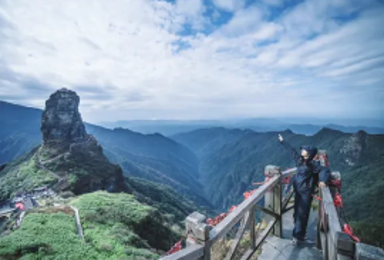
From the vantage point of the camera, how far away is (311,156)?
488 centimetres

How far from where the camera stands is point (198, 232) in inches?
108

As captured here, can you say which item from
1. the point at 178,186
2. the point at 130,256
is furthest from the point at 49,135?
the point at 178,186

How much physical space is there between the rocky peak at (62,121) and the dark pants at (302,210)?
70821 mm

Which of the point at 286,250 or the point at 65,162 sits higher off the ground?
the point at 286,250

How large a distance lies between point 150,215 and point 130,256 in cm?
1063

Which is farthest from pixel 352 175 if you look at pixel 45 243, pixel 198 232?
pixel 198 232

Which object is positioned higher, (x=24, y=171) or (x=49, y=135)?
(x=49, y=135)

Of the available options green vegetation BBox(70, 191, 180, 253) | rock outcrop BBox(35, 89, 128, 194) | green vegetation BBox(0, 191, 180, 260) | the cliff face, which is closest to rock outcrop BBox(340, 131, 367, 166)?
the cliff face

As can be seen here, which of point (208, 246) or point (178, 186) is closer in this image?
point (208, 246)

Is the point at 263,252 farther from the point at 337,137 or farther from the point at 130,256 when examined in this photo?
the point at 337,137

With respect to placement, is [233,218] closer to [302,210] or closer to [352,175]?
[302,210]

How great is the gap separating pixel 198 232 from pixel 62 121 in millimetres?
79606

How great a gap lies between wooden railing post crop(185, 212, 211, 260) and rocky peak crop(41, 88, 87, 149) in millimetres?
71179

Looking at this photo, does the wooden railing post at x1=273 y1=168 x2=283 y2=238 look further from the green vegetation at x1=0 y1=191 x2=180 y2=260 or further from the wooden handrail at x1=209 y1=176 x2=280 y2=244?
the green vegetation at x1=0 y1=191 x2=180 y2=260
